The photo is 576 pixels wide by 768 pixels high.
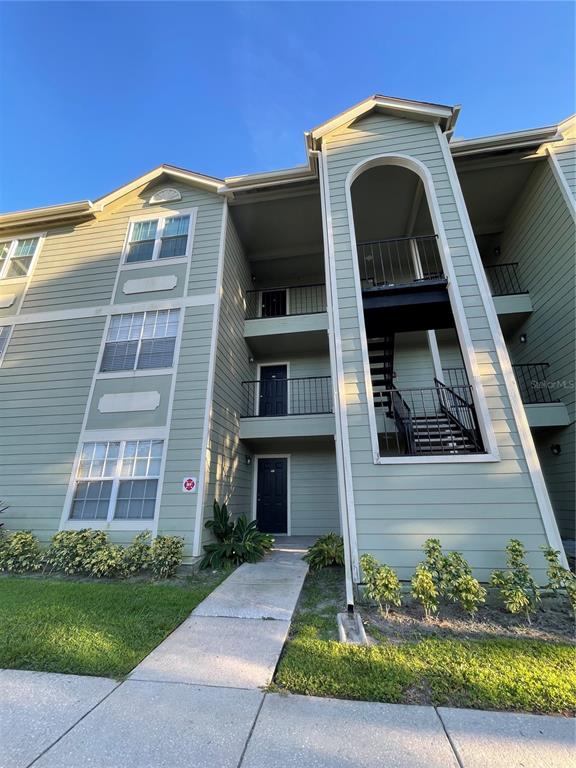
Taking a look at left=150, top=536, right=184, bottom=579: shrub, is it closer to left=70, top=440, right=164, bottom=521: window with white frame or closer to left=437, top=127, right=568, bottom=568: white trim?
left=70, top=440, right=164, bottom=521: window with white frame

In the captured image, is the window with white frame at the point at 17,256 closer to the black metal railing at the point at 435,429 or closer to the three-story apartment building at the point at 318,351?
the three-story apartment building at the point at 318,351

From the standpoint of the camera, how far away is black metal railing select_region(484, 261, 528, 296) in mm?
9461

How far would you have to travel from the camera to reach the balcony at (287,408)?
8.74 m

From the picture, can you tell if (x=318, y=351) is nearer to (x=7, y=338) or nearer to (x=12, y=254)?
(x=7, y=338)

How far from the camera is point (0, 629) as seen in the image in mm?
3799

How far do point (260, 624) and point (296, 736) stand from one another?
6.42 ft

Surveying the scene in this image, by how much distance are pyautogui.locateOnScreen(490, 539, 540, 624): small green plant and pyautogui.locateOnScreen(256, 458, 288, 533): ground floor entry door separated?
6224mm

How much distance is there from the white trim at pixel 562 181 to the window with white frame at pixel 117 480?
10.9 metres

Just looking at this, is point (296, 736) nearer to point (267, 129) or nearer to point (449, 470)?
point (449, 470)

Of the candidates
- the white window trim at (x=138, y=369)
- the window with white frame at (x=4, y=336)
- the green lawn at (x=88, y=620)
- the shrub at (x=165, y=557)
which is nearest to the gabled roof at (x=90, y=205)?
the window with white frame at (x=4, y=336)

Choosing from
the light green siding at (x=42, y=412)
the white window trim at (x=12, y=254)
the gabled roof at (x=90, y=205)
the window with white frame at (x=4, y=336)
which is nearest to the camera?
the light green siding at (x=42, y=412)

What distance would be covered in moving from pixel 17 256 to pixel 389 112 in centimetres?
1105

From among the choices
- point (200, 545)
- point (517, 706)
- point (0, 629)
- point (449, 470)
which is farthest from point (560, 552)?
point (0, 629)

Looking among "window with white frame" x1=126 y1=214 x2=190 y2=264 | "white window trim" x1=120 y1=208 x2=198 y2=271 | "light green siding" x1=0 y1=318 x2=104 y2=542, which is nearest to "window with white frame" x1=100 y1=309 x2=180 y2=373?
"light green siding" x1=0 y1=318 x2=104 y2=542
